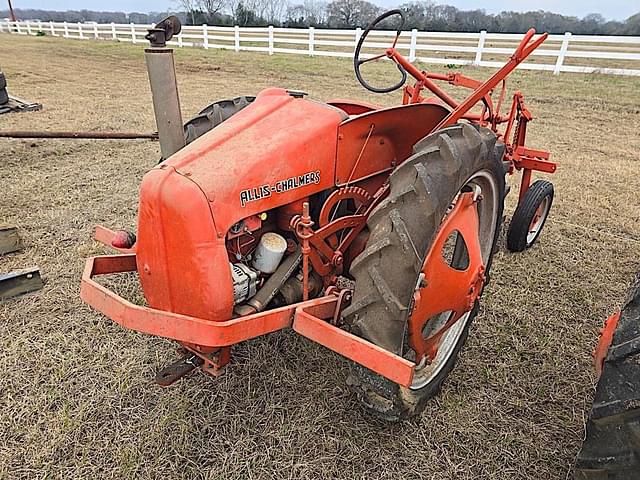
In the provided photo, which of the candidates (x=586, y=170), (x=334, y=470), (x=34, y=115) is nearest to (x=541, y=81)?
(x=586, y=170)

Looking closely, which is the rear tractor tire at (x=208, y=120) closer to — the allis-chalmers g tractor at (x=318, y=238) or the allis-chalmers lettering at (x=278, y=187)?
the allis-chalmers g tractor at (x=318, y=238)

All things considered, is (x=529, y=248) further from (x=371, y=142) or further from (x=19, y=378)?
(x=19, y=378)

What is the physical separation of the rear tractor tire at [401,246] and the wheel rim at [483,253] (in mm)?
213

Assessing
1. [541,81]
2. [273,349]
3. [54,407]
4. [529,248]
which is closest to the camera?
[54,407]

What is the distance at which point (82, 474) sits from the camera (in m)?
1.99

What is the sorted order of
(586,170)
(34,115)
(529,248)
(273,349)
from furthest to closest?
(34,115) → (586,170) → (529,248) → (273,349)

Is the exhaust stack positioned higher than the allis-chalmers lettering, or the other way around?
the exhaust stack

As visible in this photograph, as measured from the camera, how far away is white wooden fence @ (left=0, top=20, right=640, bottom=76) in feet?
42.8

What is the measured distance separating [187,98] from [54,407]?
8.15 meters

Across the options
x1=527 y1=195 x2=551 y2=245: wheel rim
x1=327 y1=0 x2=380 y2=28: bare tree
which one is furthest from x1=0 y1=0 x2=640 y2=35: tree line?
x1=527 y1=195 x2=551 y2=245: wheel rim

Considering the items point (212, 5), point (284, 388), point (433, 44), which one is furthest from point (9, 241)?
point (212, 5)

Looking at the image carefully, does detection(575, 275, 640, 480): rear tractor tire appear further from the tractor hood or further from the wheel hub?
the tractor hood

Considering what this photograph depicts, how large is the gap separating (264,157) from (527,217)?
2369mm

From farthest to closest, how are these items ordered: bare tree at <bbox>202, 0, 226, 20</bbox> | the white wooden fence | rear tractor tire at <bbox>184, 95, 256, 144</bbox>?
bare tree at <bbox>202, 0, 226, 20</bbox> → the white wooden fence → rear tractor tire at <bbox>184, 95, 256, 144</bbox>
